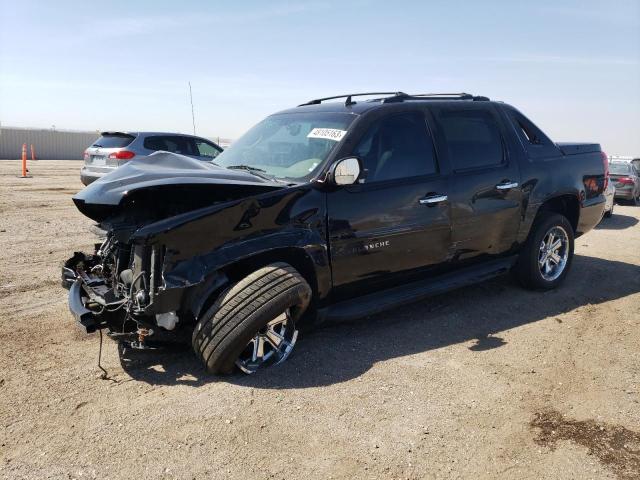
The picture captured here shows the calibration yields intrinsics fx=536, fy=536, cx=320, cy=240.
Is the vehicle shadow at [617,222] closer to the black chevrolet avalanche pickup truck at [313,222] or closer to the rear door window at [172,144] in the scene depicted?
the black chevrolet avalanche pickup truck at [313,222]

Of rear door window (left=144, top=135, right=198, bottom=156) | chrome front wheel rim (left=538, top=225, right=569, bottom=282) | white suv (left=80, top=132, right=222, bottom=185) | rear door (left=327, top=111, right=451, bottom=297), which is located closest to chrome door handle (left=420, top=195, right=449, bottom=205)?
rear door (left=327, top=111, right=451, bottom=297)

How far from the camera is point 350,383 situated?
11.8ft

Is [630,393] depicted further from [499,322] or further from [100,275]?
[100,275]

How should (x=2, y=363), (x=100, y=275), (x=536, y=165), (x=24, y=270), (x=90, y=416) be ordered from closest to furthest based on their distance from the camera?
(x=90, y=416)
(x=2, y=363)
(x=100, y=275)
(x=536, y=165)
(x=24, y=270)

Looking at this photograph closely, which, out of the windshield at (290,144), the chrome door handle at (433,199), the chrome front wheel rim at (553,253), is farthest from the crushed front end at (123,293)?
the chrome front wheel rim at (553,253)

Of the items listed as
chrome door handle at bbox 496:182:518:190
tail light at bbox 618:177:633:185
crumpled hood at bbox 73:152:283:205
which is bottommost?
tail light at bbox 618:177:633:185

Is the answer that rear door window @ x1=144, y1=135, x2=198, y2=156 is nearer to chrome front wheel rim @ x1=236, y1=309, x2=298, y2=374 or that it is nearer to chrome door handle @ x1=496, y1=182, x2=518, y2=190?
chrome door handle @ x1=496, y1=182, x2=518, y2=190

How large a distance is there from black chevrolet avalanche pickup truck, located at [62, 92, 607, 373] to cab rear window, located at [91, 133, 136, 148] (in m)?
7.21

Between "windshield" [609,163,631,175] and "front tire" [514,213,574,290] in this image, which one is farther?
"windshield" [609,163,631,175]

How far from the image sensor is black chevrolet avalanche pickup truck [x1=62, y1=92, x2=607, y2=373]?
3375mm

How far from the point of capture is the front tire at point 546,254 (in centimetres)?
551

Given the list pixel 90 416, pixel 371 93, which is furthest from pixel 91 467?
pixel 371 93

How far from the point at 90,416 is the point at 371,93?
3493 mm

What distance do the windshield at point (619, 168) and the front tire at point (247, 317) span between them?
51.9 feet
